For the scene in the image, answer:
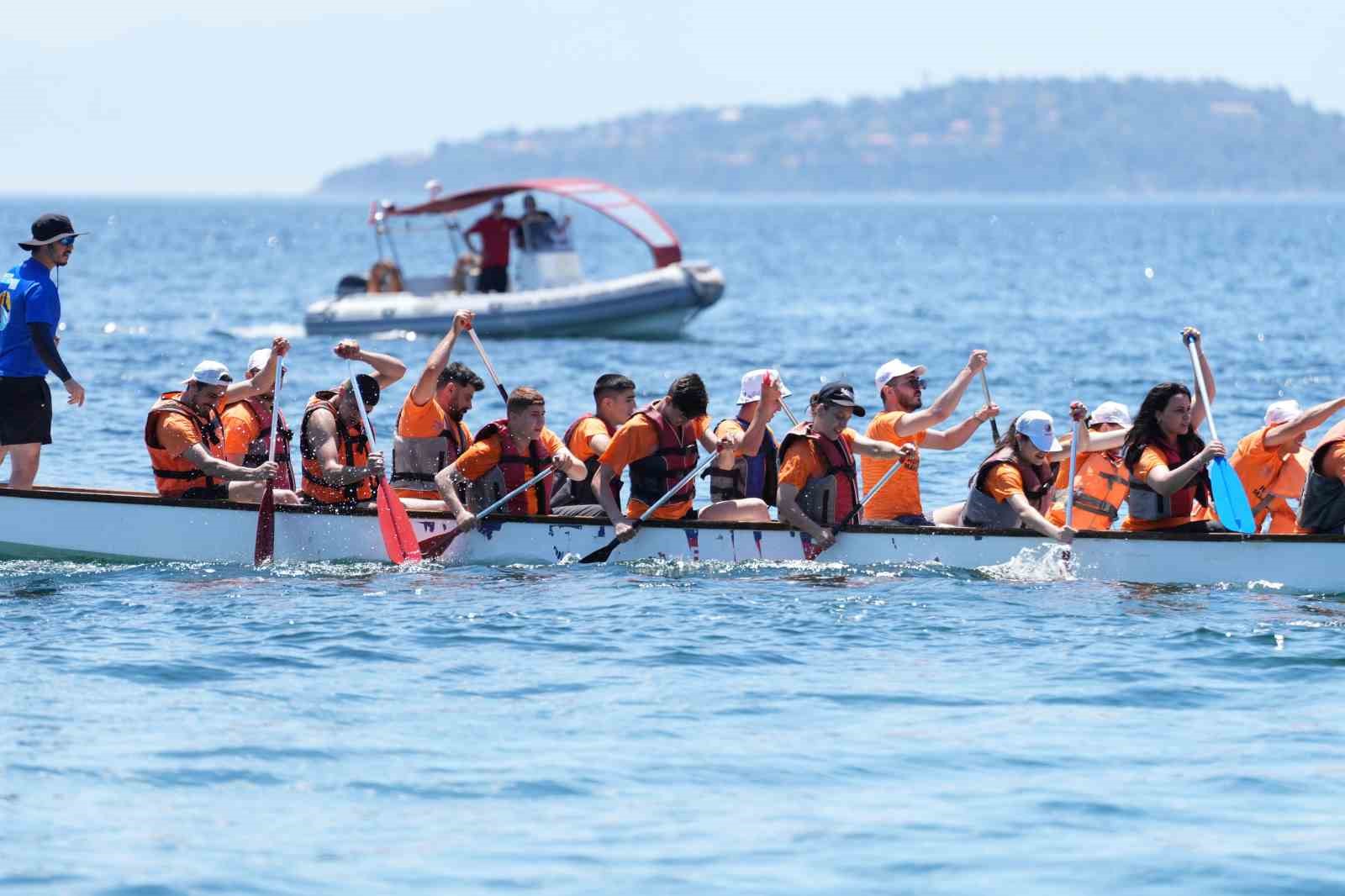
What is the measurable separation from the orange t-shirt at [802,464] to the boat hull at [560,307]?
2040cm

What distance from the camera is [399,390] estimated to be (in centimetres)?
2834

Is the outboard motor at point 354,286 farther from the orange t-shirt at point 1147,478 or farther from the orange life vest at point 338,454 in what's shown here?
the orange t-shirt at point 1147,478

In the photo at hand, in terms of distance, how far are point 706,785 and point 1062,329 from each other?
33.6 metres

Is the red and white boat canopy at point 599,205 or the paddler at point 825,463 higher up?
the red and white boat canopy at point 599,205

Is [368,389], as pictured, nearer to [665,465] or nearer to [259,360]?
[259,360]

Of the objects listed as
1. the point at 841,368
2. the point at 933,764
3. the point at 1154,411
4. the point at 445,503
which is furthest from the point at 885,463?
the point at 841,368

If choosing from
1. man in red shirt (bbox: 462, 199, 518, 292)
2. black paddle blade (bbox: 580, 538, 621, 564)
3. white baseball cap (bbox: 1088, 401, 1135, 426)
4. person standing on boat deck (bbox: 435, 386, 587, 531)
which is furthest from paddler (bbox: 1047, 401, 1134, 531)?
man in red shirt (bbox: 462, 199, 518, 292)

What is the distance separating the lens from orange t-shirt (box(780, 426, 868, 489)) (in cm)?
1303

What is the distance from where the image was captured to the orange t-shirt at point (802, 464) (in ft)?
42.8

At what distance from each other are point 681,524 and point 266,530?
284cm

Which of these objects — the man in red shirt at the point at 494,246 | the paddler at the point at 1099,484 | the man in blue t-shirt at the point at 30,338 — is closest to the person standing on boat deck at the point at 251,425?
the man in blue t-shirt at the point at 30,338

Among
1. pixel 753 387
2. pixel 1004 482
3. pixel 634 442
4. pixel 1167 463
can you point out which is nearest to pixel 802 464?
pixel 753 387

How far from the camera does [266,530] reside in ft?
45.3

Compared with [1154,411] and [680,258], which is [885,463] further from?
[680,258]
